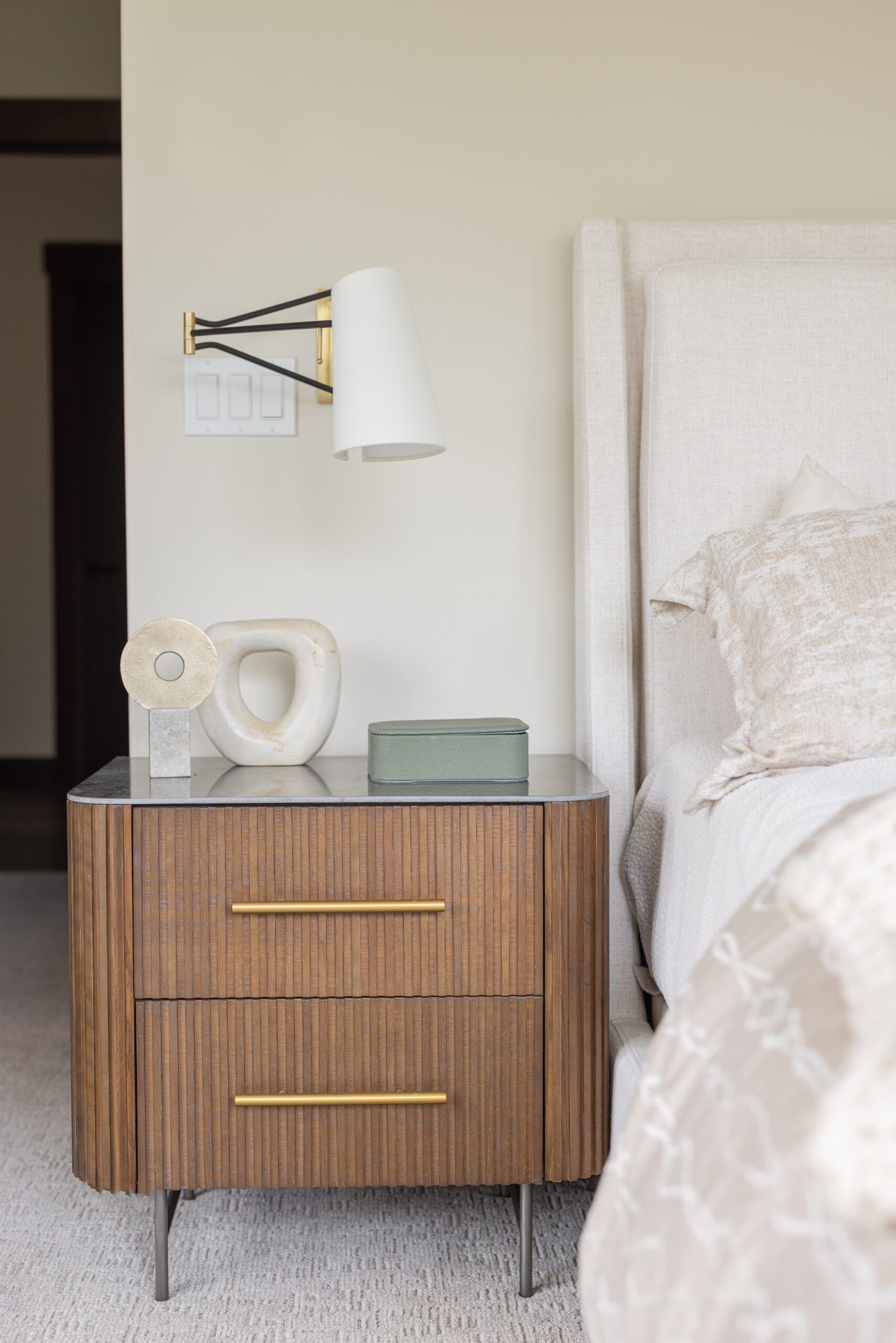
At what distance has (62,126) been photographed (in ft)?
9.39

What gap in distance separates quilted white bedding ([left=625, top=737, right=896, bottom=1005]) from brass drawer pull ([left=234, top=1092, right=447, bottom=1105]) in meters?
0.33

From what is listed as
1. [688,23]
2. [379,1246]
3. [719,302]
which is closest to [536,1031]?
[379,1246]

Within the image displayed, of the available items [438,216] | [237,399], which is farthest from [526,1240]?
[438,216]

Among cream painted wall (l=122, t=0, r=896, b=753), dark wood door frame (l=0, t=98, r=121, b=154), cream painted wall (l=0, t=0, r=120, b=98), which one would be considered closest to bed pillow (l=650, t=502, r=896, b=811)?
cream painted wall (l=122, t=0, r=896, b=753)

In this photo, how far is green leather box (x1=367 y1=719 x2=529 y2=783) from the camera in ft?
4.53

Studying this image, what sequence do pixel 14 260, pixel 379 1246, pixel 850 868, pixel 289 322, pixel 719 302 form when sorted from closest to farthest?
pixel 850 868
pixel 379 1246
pixel 719 302
pixel 289 322
pixel 14 260

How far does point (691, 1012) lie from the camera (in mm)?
798

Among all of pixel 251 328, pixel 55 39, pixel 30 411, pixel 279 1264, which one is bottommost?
pixel 279 1264

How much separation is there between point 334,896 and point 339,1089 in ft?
0.79

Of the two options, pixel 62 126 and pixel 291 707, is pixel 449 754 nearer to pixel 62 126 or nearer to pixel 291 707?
pixel 291 707

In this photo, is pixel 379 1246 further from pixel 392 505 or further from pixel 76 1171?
pixel 392 505

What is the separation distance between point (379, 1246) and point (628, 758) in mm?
768

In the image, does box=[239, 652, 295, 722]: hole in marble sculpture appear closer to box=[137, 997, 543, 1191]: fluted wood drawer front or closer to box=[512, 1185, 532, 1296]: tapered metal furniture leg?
box=[137, 997, 543, 1191]: fluted wood drawer front

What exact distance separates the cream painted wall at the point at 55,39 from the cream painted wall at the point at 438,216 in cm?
73
